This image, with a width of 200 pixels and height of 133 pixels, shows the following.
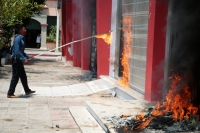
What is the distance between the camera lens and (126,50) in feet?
35.6

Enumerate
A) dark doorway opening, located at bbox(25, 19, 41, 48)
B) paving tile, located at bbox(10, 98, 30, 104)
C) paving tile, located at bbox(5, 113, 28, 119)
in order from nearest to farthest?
paving tile, located at bbox(5, 113, 28, 119), paving tile, located at bbox(10, 98, 30, 104), dark doorway opening, located at bbox(25, 19, 41, 48)

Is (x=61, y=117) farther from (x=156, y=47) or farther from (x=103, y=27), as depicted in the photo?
(x=103, y=27)

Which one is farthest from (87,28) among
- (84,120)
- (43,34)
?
(43,34)

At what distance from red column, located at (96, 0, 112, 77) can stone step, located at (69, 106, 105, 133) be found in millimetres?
3860

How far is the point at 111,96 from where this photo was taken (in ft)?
34.4

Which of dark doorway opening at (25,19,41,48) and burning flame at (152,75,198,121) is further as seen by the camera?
dark doorway opening at (25,19,41,48)

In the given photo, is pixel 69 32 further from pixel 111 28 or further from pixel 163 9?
pixel 163 9

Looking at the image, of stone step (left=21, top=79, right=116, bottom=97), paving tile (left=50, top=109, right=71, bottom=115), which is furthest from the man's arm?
paving tile (left=50, top=109, right=71, bottom=115)

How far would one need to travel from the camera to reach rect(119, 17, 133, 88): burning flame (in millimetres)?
10500

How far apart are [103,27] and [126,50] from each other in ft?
6.44

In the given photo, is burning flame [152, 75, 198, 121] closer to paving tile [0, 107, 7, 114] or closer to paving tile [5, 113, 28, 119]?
paving tile [5, 113, 28, 119]

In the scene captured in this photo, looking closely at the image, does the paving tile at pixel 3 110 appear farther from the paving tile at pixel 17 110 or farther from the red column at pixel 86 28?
the red column at pixel 86 28

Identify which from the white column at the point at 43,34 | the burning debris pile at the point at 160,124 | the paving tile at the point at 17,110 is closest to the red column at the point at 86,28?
the paving tile at the point at 17,110

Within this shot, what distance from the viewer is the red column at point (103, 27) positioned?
12.4 m
